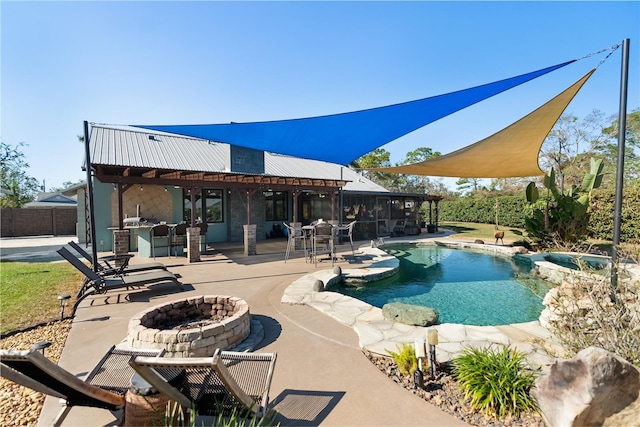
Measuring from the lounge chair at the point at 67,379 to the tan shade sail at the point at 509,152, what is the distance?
7.27m

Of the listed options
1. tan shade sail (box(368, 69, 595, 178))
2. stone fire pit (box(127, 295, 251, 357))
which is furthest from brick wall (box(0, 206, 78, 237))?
tan shade sail (box(368, 69, 595, 178))

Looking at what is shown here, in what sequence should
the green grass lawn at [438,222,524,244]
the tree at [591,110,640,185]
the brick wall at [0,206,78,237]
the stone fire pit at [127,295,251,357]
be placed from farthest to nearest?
the tree at [591,110,640,185] → the brick wall at [0,206,78,237] → the green grass lawn at [438,222,524,244] → the stone fire pit at [127,295,251,357]

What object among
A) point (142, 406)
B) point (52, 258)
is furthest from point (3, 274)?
point (142, 406)

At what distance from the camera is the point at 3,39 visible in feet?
20.0

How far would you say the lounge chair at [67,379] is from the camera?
5.66 feet

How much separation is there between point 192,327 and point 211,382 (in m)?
1.69

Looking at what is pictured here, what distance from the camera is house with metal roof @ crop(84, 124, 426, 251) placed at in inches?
332

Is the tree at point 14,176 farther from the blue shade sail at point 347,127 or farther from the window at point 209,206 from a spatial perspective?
the blue shade sail at point 347,127

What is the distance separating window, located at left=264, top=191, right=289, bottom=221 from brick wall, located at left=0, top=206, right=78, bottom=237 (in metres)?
13.0

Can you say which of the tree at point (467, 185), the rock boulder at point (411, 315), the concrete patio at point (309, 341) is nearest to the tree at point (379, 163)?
the tree at point (467, 185)

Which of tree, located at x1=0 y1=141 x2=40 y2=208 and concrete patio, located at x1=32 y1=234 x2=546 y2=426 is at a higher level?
tree, located at x1=0 y1=141 x2=40 y2=208

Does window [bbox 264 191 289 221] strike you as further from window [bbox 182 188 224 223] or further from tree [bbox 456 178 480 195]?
tree [bbox 456 178 480 195]

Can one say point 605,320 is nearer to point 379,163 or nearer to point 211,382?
point 211,382

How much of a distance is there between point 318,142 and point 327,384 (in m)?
5.41
